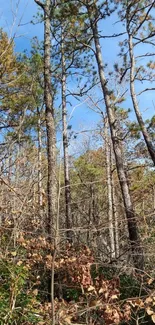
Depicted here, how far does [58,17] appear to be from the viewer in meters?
8.37

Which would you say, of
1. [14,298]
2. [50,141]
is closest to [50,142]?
[50,141]

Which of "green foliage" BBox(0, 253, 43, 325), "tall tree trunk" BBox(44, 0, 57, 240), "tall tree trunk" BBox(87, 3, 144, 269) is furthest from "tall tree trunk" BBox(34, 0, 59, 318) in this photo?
"tall tree trunk" BBox(87, 3, 144, 269)

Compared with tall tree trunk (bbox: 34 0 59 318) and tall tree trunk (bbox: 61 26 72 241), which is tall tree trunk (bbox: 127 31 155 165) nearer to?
tall tree trunk (bbox: 61 26 72 241)

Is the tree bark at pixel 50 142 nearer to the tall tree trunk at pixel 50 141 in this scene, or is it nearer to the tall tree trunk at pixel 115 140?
the tall tree trunk at pixel 50 141

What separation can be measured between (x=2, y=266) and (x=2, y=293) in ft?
1.31

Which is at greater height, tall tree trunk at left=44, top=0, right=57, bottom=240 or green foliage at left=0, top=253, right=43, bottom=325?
tall tree trunk at left=44, top=0, right=57, bottom=240

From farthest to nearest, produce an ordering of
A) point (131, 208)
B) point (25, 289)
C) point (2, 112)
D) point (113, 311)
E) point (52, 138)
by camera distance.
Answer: point (2, 112), point (131, 208), point (52, 138), point (25, 289), point (113, 311)

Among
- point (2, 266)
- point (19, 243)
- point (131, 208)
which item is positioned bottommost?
point (2, 266)

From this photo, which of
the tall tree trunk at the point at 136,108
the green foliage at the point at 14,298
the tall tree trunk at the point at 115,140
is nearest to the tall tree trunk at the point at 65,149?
the tall tree trunk at the point at 115,140

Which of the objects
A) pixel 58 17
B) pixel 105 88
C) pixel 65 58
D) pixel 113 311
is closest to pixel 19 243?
pixel 113 311

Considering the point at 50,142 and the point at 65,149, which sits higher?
the point at 65,149

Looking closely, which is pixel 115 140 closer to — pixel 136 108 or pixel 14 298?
pixel 136 108

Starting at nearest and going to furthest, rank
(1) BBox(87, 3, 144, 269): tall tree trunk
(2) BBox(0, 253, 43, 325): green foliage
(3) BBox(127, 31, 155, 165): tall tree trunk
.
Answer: (2) BBox(0, 253, 43, 325): green foliage < (1) BBox(87, 3, 144, 269): tall tree trunk < (3) BBox(127, 31, 155, 165): tall tree trunk

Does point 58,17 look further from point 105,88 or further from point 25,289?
point 25,289
